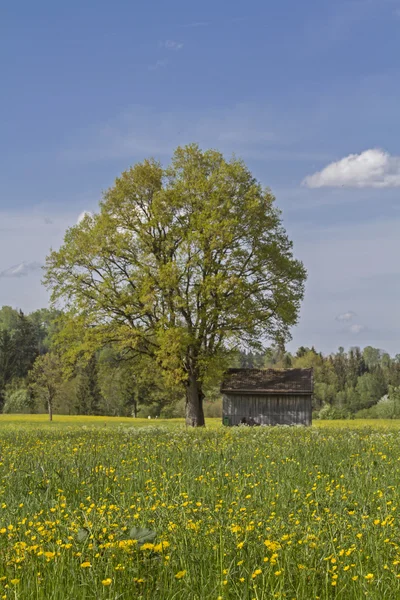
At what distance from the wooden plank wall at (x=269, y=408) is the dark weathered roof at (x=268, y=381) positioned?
50cm

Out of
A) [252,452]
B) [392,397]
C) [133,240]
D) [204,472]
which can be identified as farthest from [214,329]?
[392,397]

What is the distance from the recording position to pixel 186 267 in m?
Result: 36.5

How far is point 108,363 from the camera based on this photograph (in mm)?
40812

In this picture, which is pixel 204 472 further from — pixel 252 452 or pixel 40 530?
pixel 40 530

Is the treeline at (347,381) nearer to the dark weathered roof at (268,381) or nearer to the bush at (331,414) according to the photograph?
the bush at (331,414)

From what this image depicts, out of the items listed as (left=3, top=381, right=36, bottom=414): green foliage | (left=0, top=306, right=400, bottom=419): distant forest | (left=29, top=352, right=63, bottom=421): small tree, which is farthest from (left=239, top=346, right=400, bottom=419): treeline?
(left=29, top=352, right=63, bottom=421): small tree

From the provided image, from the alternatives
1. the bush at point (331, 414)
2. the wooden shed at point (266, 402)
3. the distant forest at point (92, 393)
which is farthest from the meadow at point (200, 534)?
the bush at point (331, 414)

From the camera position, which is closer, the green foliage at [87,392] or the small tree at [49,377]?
the small tree at [49,377]

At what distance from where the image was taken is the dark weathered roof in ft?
151

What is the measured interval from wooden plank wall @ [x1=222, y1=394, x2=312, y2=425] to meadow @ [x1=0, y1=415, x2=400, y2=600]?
35.0m

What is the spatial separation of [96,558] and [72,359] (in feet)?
110

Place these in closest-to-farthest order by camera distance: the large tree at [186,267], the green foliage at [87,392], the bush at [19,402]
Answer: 1. the large tree at [186,267]
2. the bush at [19,402]
3. the green foliage at [87,392]

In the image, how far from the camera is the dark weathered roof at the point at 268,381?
46062 millimetres

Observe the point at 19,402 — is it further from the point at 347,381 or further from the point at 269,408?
the point at 347,381
